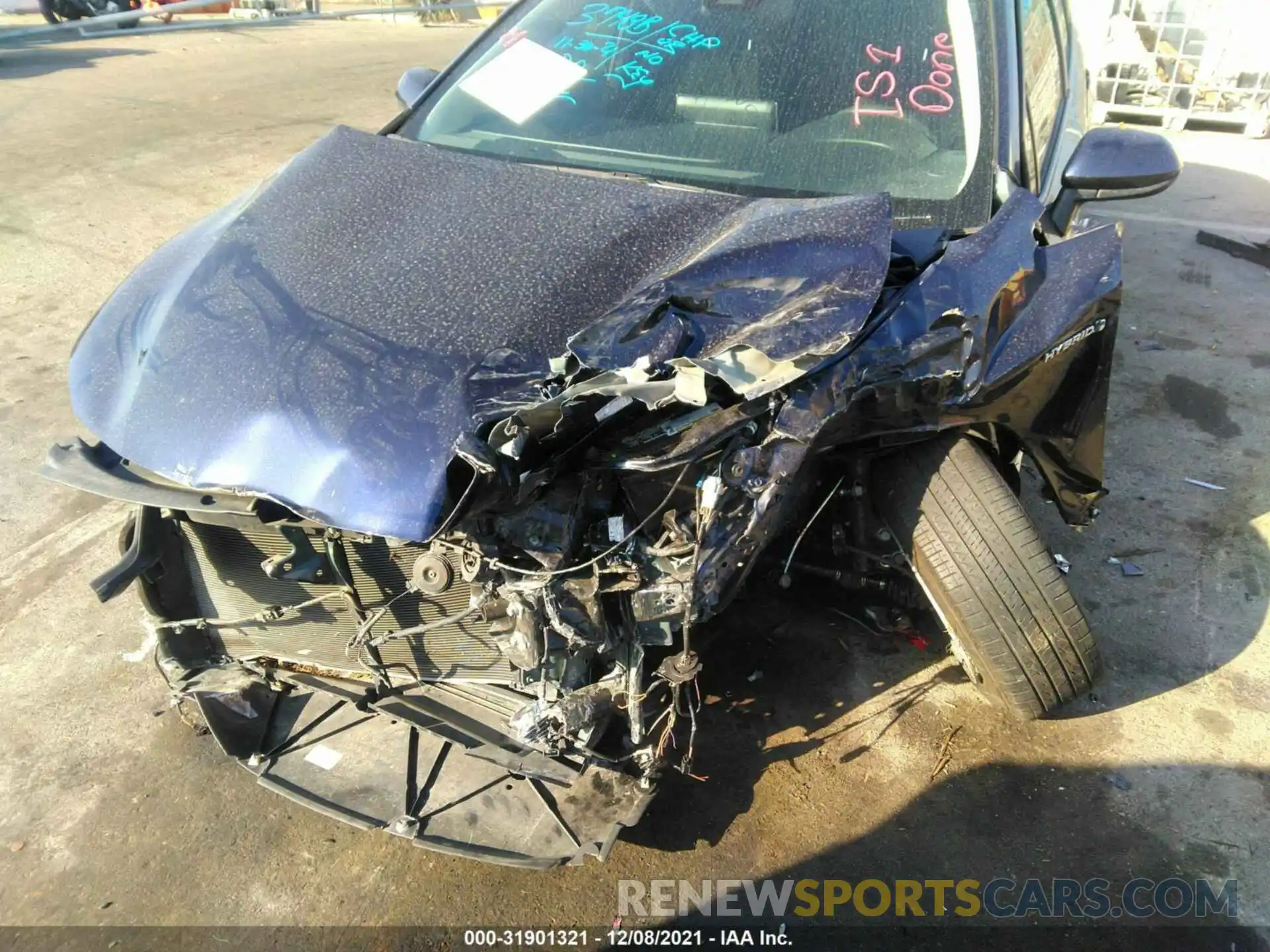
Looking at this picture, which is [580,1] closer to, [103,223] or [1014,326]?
[1014,326]

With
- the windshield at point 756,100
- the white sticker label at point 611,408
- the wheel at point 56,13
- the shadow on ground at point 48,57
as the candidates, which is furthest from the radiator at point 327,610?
the wheel at point 56,13

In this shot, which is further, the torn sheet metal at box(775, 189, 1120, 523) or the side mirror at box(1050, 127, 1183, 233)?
the side mirror at box(1050, 127, 1183, 233)

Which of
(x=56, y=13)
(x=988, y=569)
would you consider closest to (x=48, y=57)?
(x=56, y=13)

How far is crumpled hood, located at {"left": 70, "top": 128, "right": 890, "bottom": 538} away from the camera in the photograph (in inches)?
67.5

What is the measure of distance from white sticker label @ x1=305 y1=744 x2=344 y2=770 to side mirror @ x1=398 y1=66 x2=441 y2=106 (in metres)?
2.15

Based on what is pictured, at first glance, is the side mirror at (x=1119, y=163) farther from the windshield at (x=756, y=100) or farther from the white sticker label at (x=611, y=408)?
the white sticker label at (x=611, y=408)

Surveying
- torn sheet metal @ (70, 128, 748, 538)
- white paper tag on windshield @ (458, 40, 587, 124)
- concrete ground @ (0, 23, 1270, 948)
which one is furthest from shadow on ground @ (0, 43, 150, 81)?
torn sheet metal @ (70, 128, 748, 538)

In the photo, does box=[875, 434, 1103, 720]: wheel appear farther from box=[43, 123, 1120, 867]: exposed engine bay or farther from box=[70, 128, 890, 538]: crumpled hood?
box=[70, 128, 890, 538]: crumpled hood

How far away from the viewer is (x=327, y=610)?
2.16 m

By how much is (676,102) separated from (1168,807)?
2.41 m

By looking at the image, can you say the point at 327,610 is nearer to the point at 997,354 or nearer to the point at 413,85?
the point at 997,354

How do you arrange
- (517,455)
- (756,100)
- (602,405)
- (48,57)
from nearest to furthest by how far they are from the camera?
(517,455) < (602,405) < (756,100) < (48,57)

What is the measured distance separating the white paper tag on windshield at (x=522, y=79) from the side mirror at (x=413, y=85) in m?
0.24

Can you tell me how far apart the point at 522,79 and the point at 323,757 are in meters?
2.16
